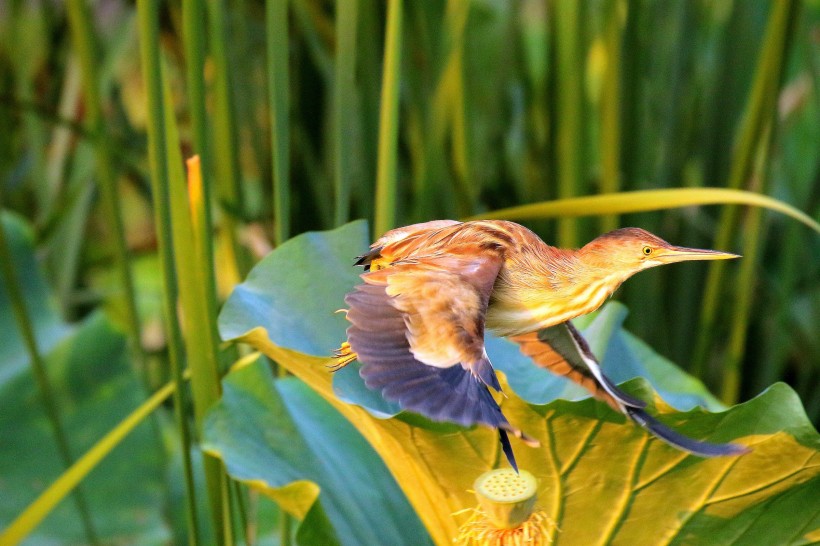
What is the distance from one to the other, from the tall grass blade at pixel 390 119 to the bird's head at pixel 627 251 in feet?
0.58

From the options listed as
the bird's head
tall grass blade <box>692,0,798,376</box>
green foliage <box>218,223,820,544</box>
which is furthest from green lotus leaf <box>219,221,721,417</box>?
tall grass blade <box>692,0,798,376</box>

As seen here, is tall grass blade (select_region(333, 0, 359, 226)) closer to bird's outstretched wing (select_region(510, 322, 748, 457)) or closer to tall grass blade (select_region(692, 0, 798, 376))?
bird's outstretched wing (select_region(510, 322, 748, 457))

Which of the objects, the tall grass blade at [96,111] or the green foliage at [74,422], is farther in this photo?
the green foliage at [74,422]

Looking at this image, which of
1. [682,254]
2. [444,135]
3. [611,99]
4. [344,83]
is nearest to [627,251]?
[682,254]

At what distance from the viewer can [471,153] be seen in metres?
0.95

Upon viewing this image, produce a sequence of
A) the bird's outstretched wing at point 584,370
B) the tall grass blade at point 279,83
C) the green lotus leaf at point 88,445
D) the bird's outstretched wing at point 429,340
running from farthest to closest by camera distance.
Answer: the green lotus leaf at point 88,445 < the tall grass blade at point 279,83 < the bird's outstretched wing at point 584,370 < the bird's outstretched wing at point 429,340

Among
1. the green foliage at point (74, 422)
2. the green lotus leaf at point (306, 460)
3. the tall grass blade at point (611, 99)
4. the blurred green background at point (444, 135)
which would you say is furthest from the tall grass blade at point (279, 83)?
the green foliage at point (74, 422)

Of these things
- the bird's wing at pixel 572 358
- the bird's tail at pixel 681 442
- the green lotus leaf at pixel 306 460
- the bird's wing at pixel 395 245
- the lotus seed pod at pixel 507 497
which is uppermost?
the bird's wing at pixel 395 245

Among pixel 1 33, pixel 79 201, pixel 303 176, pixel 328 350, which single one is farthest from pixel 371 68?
pixel 1 33

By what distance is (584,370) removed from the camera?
0.53 metres

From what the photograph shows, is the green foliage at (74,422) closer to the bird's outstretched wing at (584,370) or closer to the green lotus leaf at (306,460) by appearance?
the green lotus leaf at (306,460)

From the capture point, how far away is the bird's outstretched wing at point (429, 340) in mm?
367

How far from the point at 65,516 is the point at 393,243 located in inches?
32.2

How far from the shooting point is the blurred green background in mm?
699
